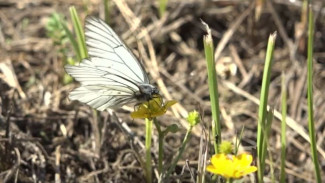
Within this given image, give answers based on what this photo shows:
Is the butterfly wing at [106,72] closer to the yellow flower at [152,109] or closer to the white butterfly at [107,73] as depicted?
the white butterfly at [107,73]

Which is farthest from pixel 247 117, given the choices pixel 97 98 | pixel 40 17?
pixel 40 17

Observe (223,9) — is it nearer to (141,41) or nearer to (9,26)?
(141,41)

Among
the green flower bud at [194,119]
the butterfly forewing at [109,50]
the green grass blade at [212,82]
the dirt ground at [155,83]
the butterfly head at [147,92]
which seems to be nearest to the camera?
the green grass blade at [212,82]

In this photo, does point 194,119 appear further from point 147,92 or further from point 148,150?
point 148,150

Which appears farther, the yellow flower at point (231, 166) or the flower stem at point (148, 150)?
the flower stem at point (148, 150)

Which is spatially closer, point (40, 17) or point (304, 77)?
point (304, 77)

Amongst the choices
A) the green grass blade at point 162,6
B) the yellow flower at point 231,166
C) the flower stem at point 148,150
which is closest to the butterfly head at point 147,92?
the flower stem at point 148,150

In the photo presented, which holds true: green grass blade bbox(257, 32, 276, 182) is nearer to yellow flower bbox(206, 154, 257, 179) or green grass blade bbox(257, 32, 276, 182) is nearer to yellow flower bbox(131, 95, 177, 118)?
yellow flower bbox(206, 154, 257, 179)
